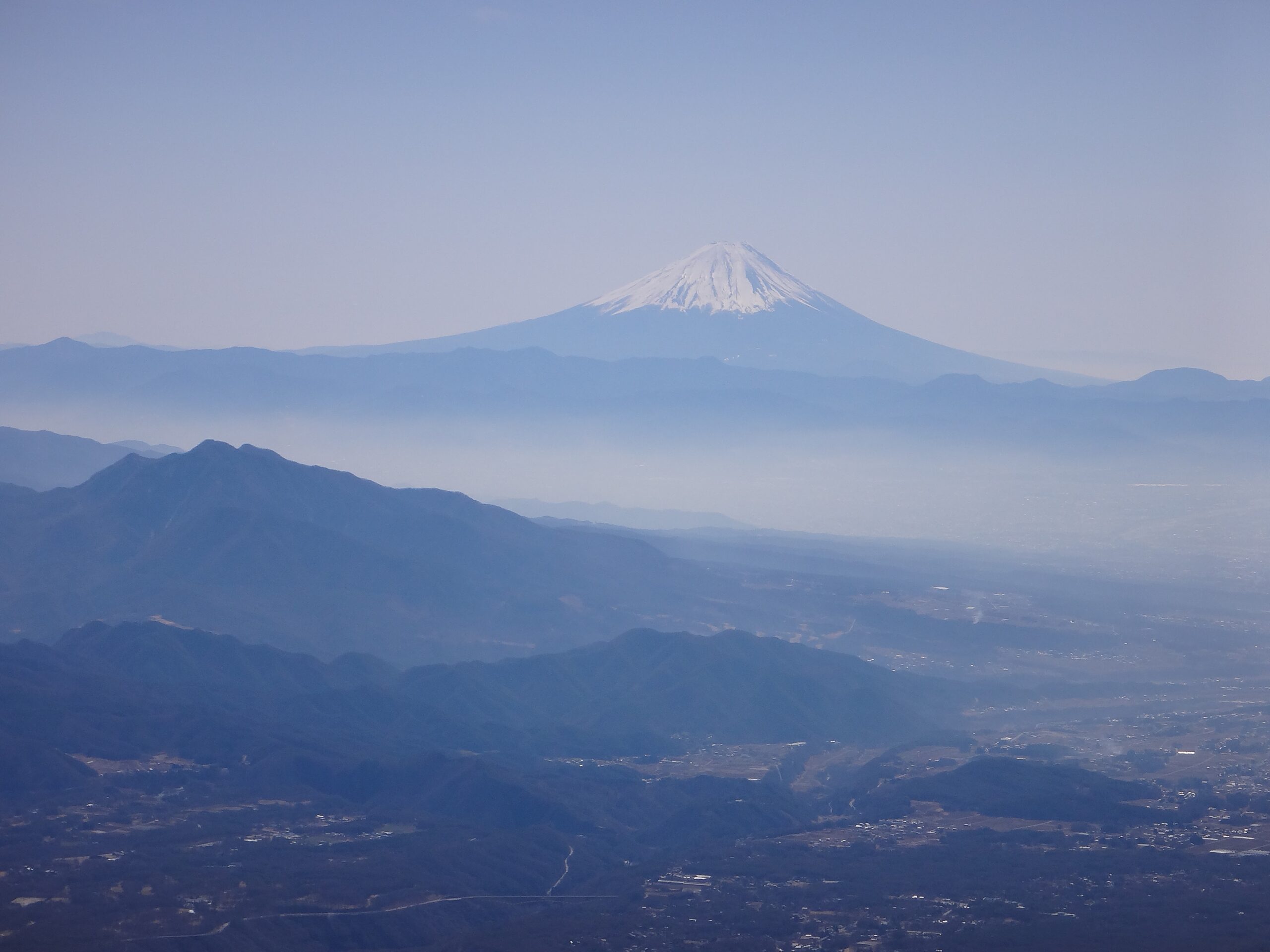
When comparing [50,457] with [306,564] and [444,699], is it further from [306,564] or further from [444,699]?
[444,699]

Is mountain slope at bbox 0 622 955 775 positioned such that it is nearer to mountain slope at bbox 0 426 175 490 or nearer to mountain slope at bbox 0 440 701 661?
mountain slope at bbox 0 440 701 661

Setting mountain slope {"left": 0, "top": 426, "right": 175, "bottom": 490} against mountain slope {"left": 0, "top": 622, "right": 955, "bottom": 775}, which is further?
mountain slope {"left": 0, "top": 426, "right": 175, "bottom": 490}

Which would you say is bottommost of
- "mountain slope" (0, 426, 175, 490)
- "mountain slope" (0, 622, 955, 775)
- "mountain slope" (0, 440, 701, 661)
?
"mountain slope" (0, 622, 955, 775)

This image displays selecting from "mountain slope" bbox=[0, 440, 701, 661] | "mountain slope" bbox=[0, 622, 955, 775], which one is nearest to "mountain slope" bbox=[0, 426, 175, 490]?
"mountain slope" bbox=[0, 440, 701, 661]

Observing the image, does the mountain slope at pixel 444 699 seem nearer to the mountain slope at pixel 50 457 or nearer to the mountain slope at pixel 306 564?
the mountain slope at pixel 306 564

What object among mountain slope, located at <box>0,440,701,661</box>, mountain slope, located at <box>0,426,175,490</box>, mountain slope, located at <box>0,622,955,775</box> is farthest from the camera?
mountain slope, located at <box>0,426,175,490</box>

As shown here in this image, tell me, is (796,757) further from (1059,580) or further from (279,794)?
(1059,580)

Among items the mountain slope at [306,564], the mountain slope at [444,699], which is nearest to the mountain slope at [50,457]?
the mountain slope at [306,564]

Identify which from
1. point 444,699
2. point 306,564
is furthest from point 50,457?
point 444,699

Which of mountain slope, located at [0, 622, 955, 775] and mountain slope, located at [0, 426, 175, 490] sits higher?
mountain slope, located at [0, 426, 175, 490]
